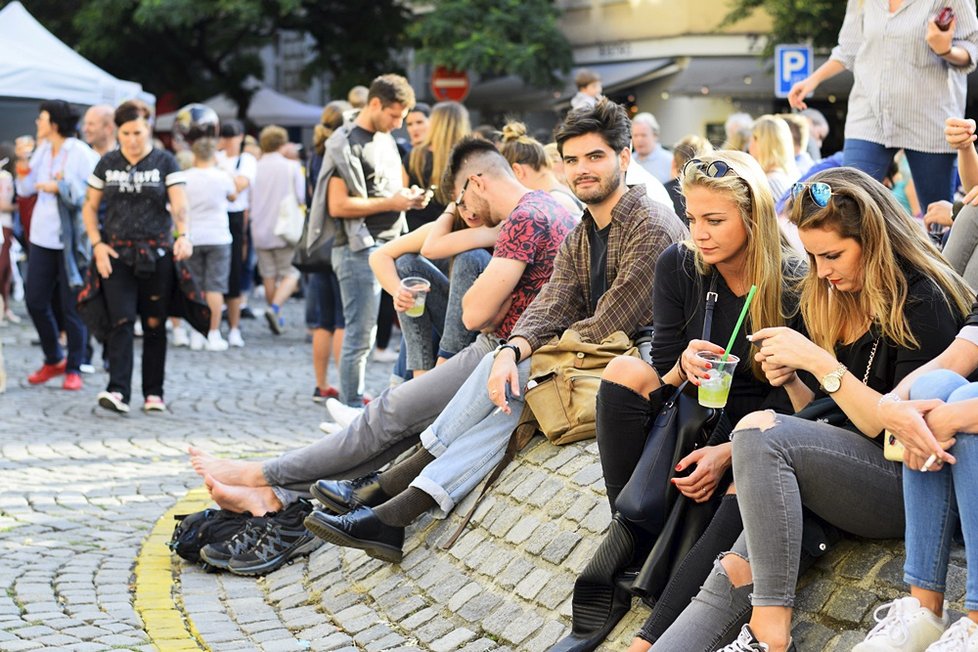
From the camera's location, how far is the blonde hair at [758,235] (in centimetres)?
516

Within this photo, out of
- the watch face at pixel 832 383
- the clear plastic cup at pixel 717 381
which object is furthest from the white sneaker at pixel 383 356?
the watch face at pixel 832 383

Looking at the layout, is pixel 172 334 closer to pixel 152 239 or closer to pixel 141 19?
pixel 152 239

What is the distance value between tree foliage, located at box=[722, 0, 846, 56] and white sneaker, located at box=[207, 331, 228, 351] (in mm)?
11545

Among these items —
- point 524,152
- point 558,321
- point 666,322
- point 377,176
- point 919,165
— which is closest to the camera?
point 666,322

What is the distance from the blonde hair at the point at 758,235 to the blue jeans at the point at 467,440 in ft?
5.06

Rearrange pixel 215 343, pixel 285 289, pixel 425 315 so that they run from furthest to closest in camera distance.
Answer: pixel 285 289
pixel 215 343
pixel 425 315

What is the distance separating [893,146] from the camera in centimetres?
746

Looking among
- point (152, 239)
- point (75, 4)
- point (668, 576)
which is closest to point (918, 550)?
point (668, 576)

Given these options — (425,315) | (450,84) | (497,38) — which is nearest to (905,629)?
(425,315)

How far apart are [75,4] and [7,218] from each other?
61.9 ft

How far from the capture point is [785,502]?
→ 4414mm

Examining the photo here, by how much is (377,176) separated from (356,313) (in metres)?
0.94

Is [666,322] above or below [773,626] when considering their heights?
above

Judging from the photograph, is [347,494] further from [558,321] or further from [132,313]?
[132,313]
